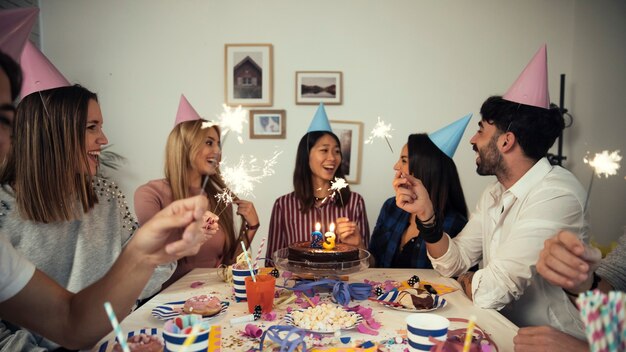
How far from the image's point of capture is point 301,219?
3193mm

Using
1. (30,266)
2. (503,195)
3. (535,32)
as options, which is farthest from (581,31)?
(30,266)

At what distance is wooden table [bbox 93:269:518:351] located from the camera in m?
1.42

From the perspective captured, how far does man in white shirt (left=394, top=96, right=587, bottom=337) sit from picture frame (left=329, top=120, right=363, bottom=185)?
177 centimetres

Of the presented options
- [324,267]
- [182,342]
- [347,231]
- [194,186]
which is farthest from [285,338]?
[194,186]

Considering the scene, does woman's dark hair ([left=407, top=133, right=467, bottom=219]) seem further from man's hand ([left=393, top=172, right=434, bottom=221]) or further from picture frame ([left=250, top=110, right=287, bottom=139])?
picture frame ([left=250, top=110, right=287, bottom=139])

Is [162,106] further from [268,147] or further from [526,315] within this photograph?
[526,315]

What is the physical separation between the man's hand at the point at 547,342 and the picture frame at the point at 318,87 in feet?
10.2

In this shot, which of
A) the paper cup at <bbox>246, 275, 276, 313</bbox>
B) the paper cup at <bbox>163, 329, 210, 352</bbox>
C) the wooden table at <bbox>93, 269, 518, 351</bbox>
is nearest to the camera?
the paper cup at <bbox>163, 329, 210, 352</bbox>

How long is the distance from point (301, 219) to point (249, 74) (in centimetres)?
166

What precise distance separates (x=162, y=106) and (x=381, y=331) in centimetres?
339

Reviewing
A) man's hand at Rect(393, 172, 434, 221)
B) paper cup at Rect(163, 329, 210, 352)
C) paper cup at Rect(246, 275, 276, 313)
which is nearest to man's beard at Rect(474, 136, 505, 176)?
man's hand at Rect(393, 172, 434, 221)

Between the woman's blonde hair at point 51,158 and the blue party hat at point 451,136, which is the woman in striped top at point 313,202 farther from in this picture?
the woman's blonde hair at point 51,158

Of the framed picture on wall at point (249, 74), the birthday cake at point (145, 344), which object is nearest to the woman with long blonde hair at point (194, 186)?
the framed picture on wall at point (249, 74)

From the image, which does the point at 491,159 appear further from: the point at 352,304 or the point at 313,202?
the point at 313,202
